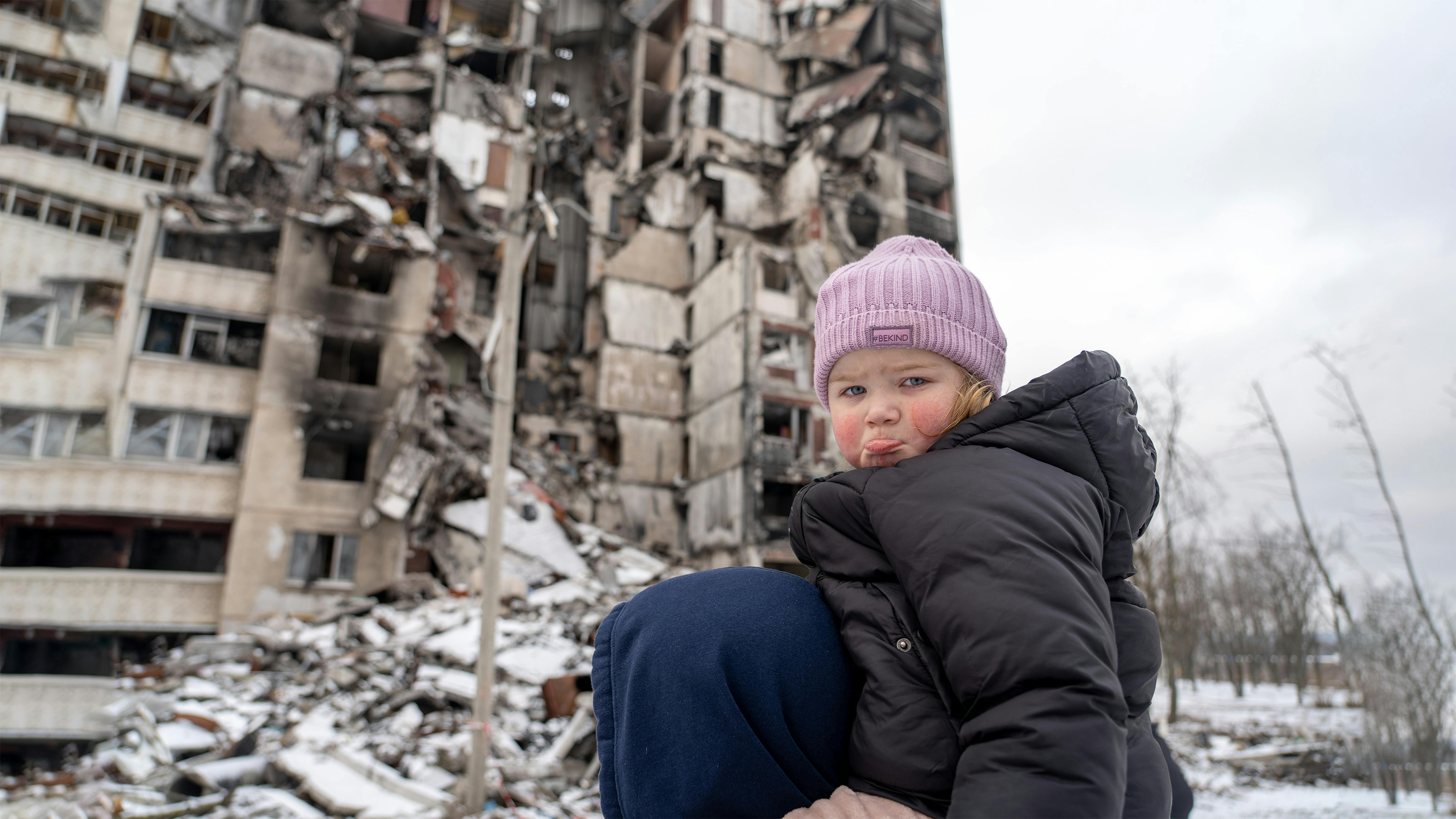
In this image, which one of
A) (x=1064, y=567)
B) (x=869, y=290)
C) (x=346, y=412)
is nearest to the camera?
(x=1064, y=567)

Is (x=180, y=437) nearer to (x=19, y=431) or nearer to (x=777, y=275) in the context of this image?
(x=19, y=431)

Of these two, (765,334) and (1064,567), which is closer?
(1064,567)

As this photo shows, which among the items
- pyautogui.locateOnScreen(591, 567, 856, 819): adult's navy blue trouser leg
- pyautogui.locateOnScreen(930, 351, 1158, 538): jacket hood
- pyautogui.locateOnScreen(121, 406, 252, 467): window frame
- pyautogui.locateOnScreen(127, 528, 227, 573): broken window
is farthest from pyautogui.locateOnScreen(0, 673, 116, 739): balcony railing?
pyautogui.locateOnScreen(930, 351, 1158, 538): jacket hood

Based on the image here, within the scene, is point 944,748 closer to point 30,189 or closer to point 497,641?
point 497,641

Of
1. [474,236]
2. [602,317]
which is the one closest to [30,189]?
[474,236]

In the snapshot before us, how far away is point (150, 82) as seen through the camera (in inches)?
1121

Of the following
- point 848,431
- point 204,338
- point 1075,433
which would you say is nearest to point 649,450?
point 204,338

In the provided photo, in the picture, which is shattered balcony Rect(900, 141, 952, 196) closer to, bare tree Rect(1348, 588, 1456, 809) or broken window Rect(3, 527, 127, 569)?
bare tree Rect(1348, 588, 1456, 809)

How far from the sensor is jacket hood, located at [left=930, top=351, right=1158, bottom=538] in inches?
56.0

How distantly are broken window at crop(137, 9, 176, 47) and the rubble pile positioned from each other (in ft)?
79.5

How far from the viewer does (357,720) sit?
12.0 m

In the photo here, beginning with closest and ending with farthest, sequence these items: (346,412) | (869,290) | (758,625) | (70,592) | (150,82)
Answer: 1. (758,625)
2. (869,290)
3. (70,592)
4. (346,412)
5. (150,82)

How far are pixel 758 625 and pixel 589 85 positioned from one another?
145 feet

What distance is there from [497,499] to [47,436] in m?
19.3
